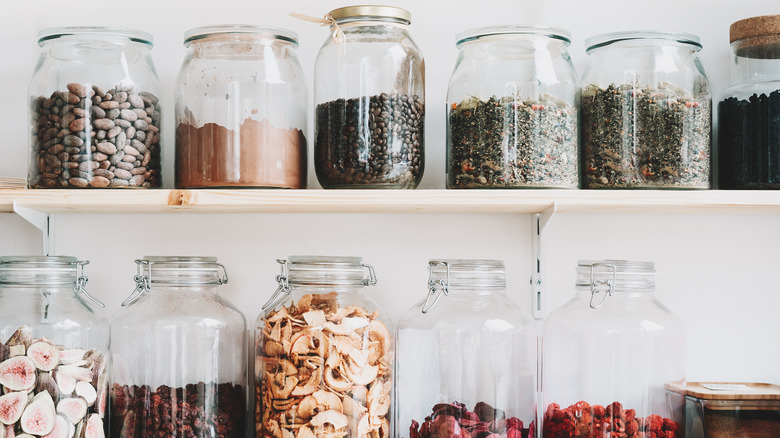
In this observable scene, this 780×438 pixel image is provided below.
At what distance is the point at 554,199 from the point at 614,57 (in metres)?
0.28

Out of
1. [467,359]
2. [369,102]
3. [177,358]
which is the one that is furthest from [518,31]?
[177,358]

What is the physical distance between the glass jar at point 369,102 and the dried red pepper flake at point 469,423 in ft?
1.14

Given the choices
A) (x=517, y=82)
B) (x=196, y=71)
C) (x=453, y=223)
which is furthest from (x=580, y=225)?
(x=196, y=71)

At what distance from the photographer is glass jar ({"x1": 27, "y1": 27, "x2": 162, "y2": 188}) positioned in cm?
109

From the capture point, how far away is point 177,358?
1.13m

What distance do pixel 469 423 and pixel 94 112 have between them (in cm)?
72

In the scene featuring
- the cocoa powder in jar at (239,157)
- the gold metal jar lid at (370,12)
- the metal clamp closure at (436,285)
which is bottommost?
the metal clamp closure at (436,285)

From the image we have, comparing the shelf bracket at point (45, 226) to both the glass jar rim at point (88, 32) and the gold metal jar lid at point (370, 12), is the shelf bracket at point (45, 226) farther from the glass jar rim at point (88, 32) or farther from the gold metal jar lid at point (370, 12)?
the gold metal jar lid at point (370, 12)

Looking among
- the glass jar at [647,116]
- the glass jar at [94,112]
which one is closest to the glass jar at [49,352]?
the glass jar at [94,112]

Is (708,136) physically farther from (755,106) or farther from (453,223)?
(453,223)

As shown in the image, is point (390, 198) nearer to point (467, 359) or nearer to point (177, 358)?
point (467, 359)

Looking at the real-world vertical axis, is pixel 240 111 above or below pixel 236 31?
below

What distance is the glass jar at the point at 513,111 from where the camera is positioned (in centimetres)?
108

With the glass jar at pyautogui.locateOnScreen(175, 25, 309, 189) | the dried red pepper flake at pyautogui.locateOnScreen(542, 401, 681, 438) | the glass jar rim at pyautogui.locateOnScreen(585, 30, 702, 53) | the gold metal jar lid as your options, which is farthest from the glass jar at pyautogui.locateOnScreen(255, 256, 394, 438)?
the glass jar rim at pyautogui.locateOnScreen(585, 30, 702, 53)
